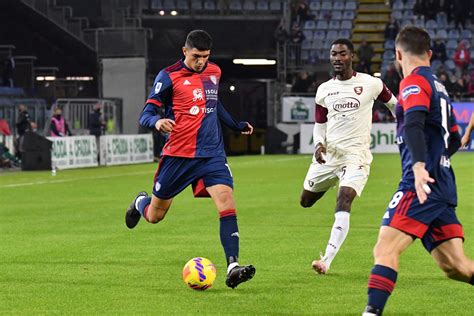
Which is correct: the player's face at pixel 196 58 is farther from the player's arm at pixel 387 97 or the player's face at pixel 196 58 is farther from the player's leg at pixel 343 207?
the player's arm at pixel 387 97

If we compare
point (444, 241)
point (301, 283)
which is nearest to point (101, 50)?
point (301, 283)

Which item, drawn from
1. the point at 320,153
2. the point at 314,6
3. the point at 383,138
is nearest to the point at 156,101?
the point at 320,153

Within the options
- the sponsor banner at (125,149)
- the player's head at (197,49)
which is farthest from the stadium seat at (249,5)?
the player's head at (197,49)

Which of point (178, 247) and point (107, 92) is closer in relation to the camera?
point (178, 247)

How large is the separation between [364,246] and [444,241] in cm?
593

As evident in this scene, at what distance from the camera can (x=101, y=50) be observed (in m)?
43.2

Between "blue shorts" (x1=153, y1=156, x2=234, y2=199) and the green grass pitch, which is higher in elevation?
"blue shorts" (x1=153, y1=156, x2=234, y2=199)

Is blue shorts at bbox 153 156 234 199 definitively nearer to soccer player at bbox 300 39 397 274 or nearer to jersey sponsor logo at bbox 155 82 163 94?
jersey sponsor logo at bbox 155 82 163 94

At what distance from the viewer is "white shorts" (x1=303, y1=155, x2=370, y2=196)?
37.4ft

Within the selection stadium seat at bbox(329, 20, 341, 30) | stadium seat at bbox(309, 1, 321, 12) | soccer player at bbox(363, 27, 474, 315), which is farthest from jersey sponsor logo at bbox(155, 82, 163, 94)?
stadium seat at bbox(309, 1, 321, 12)

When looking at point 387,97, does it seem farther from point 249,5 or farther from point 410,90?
point 249,5

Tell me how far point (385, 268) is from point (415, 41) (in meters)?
1.47

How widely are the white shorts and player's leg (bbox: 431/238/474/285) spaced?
148 inches

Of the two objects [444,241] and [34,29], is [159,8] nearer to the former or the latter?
[34,29]
